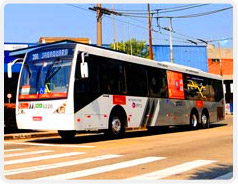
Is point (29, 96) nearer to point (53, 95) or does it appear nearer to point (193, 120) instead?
point (53, 95)

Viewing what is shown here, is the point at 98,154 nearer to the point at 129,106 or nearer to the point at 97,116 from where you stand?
the point at 97,116

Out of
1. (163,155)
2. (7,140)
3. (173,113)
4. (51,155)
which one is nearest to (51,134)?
(7,140)

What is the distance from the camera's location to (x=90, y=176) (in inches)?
307

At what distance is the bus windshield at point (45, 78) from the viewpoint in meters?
13.3

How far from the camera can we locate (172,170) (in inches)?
331

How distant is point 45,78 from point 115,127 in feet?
10.8

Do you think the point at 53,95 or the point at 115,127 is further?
the point at 115,127

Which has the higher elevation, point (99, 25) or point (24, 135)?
point (99, 25)

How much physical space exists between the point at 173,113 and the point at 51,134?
5.72m

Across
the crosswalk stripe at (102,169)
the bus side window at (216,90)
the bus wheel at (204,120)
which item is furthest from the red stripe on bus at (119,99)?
the bus side window at (216,90)

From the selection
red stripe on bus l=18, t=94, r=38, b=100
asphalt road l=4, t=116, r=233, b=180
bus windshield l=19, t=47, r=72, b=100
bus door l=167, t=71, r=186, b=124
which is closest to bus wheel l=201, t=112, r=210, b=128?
bus door l=167, t=71, r=186, b=124

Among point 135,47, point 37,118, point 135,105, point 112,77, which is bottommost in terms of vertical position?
point 37,118

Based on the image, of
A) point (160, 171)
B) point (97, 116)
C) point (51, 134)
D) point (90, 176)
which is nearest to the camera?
point (90, 176)

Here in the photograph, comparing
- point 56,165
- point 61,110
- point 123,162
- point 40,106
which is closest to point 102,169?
point 123,162
